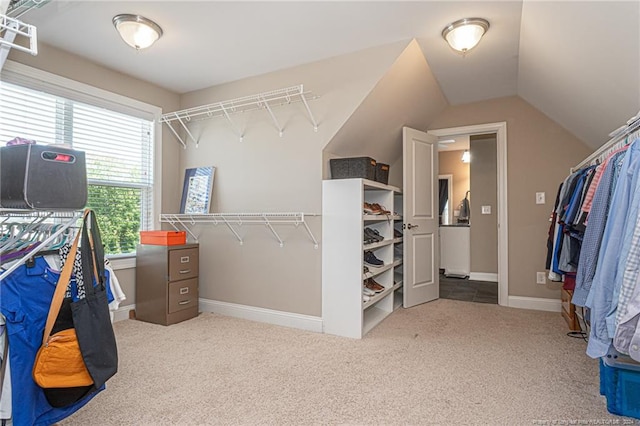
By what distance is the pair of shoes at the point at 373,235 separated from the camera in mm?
3296

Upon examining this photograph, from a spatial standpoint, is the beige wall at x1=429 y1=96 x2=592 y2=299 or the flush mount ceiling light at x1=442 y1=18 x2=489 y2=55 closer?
the flush mount ceiling light at x1=442 y1=18 x2=489 y2=55

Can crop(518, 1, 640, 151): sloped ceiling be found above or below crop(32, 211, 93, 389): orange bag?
above

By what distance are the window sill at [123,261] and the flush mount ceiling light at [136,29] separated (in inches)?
77.4

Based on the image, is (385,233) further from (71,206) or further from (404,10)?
(71,206)

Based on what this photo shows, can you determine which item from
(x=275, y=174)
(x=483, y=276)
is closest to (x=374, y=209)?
(x=275, y=174)

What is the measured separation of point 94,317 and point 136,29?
2069mm

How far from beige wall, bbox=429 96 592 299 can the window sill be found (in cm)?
409

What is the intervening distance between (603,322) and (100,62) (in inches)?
161

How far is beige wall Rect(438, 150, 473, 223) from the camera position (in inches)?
273

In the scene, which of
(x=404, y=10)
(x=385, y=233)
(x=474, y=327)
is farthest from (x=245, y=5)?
(x=474, y=327)

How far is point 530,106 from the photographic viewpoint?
12.5ft

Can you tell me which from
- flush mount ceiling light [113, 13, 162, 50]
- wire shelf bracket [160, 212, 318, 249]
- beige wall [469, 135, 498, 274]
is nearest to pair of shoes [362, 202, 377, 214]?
wire shelf bracket [160, 212, 318, 249]

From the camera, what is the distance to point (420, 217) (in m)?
3.94

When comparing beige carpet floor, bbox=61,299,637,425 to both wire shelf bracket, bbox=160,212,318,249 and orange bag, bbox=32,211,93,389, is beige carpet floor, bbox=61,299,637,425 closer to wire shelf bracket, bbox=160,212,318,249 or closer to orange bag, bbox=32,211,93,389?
orange bag, bbox=32,211,93,389
